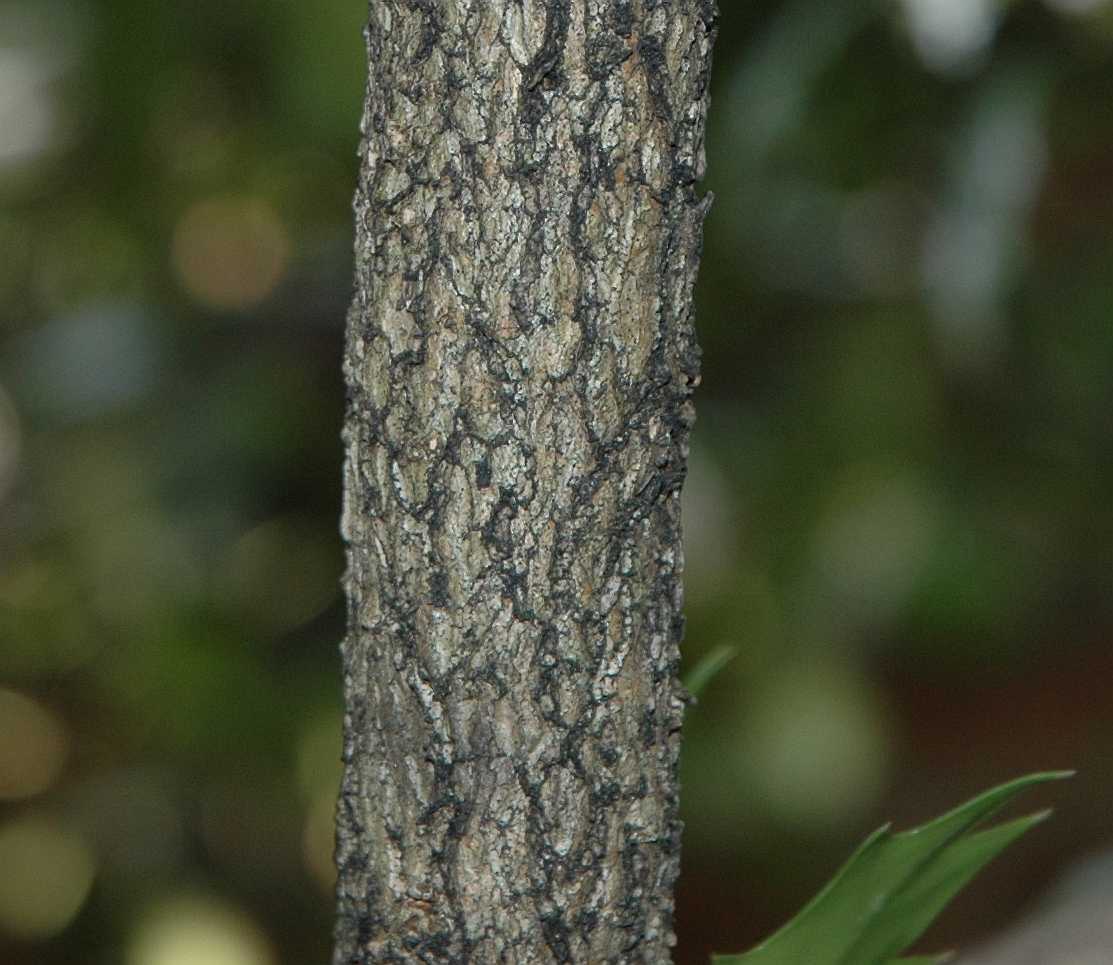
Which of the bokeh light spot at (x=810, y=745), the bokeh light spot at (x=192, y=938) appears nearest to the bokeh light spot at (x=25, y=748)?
the bokeh light spot at (x=192, y=938)

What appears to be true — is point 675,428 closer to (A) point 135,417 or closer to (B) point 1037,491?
(A) point 135,417

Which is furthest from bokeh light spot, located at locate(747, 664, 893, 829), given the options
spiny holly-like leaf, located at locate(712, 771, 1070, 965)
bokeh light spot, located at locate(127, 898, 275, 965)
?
spiny holly-like leaf, located at locate(712, 771, 1070, 965)

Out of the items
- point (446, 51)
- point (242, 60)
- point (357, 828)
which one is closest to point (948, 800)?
point (242, 60)

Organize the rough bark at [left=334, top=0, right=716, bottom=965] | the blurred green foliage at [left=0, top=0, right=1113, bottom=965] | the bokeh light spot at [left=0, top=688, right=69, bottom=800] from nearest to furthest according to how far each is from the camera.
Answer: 1. the rough bark at [left=334, top=0, right=716, bottom=965]
2. the blurred green foliage at [left=0, top=0, right=1113, bottom=965]
3. the bokeh light spot at [left=0, top=688, right=69, bottom=800]

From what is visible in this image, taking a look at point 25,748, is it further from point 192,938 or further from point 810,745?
point 810,745

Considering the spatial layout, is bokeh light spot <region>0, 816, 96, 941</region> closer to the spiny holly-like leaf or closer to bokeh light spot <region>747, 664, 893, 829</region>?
bokeh light spot <region>747, 664, 893, 829</region>

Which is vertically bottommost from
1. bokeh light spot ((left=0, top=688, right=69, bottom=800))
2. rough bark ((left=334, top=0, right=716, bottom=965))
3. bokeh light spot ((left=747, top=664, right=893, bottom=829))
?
bokeh light spot ((left=0, top=688, right=69, bottom=800))

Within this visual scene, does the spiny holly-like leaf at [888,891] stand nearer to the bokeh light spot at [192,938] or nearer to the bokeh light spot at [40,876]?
the bokeh light spot at [192,938]

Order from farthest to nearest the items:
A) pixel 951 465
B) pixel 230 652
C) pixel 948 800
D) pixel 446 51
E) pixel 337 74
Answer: pixel 948 800, pixel 951 465, pixel 230 652, pixel 337 74, pixel 446 51
